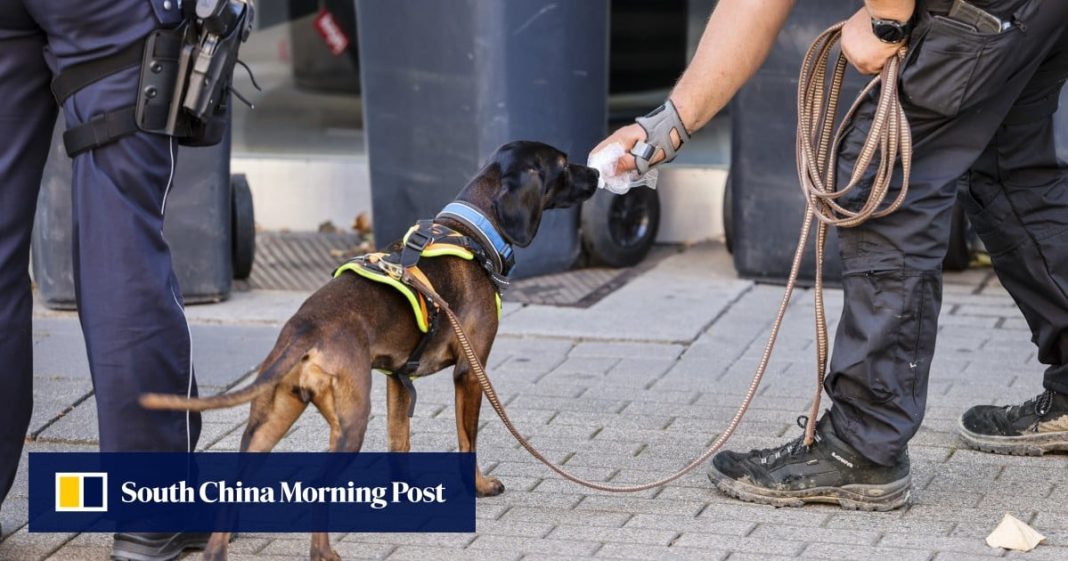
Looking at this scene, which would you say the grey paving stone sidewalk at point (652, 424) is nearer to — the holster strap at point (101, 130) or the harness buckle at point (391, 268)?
the harness buckle at point (391, 268)

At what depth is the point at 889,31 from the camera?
342cm

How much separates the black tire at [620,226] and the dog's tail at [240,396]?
3145mm

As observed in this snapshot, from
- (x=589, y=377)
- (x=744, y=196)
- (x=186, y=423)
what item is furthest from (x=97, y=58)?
(x=744, y=196)

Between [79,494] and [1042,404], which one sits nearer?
[79,494]

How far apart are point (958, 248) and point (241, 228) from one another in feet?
9.77

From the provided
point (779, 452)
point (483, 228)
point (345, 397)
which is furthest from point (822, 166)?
point (345, 397)

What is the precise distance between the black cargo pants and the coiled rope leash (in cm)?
5

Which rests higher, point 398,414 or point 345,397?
point 345,397

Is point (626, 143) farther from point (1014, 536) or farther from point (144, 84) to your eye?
point (1014, 536)

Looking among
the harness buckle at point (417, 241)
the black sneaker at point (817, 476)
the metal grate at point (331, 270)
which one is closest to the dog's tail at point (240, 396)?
the harness buckle at point (417, 241)

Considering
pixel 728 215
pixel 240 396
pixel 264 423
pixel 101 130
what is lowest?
pixel 728 215

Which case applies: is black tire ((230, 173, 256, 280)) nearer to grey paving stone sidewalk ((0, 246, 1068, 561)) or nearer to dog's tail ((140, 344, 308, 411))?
grey paving stone sidewalk ((0, 246, 1068, 561))

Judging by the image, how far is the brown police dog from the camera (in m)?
3.19

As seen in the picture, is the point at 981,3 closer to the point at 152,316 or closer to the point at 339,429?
the point at 339,429
